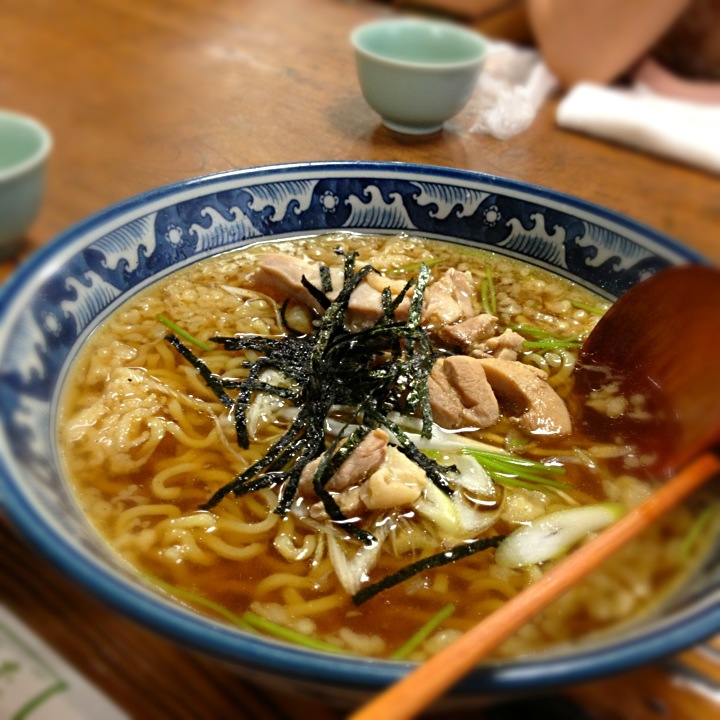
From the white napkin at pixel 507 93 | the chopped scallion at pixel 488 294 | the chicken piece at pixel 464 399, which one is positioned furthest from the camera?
the white napkin at pixel 507 93

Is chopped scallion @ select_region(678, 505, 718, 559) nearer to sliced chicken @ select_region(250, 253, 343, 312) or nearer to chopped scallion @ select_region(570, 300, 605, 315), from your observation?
chopped scallion @ select_region(570, 300, 605, 315)

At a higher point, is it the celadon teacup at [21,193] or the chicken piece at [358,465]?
the celadon teacup at [21,193]

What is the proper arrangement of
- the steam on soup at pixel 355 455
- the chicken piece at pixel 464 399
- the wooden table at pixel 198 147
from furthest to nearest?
the chicken piece at pixel 464 399 → the steam on soup at pixel 355 455 → the wooden table at pixel 198 147

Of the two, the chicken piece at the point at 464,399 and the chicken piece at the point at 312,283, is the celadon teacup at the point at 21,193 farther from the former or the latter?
the chicken piece at the point at 464,399

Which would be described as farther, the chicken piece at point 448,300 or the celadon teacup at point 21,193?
the chicken piece at point 448,300

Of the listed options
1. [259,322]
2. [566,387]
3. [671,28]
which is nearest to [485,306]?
[566,387]

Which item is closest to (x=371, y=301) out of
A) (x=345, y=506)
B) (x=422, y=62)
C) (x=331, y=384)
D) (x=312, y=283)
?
(x=312, y=283)

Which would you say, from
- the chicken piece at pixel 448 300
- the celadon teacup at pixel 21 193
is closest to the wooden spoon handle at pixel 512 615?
→ the chicken piece at pixel 448 300
